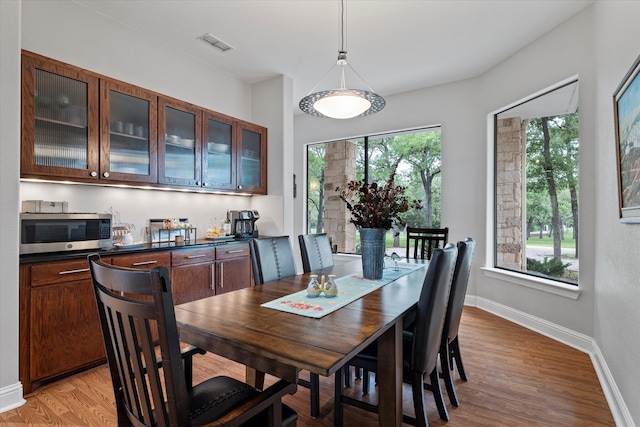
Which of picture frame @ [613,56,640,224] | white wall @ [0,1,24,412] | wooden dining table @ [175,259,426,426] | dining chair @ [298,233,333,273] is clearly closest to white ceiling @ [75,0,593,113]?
white wall @ [0,1,24,412]

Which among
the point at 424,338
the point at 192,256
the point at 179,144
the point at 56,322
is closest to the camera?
the point at 424,338

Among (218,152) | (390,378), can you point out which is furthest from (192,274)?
(390,378)

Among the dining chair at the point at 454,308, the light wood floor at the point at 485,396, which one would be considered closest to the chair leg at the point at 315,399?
the light wood floor at the point at 485,396

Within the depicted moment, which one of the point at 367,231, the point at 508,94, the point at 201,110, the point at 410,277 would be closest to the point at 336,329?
the point at 367,231

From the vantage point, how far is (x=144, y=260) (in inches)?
109

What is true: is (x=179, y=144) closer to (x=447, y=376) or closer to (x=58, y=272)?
(x=58, y=272)

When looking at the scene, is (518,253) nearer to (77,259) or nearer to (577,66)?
(577,66)

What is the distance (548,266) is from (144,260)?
13.4 ft

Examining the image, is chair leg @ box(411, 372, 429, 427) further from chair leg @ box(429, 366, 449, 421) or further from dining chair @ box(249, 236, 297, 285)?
dining chair @ box(249, 236, 297, 285)

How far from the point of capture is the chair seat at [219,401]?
1186mm

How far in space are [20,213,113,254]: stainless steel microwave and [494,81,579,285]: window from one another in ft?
14.2

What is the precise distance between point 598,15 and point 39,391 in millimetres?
5134

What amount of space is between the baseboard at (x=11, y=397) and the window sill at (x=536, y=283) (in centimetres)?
442

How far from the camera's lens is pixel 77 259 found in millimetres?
2383
